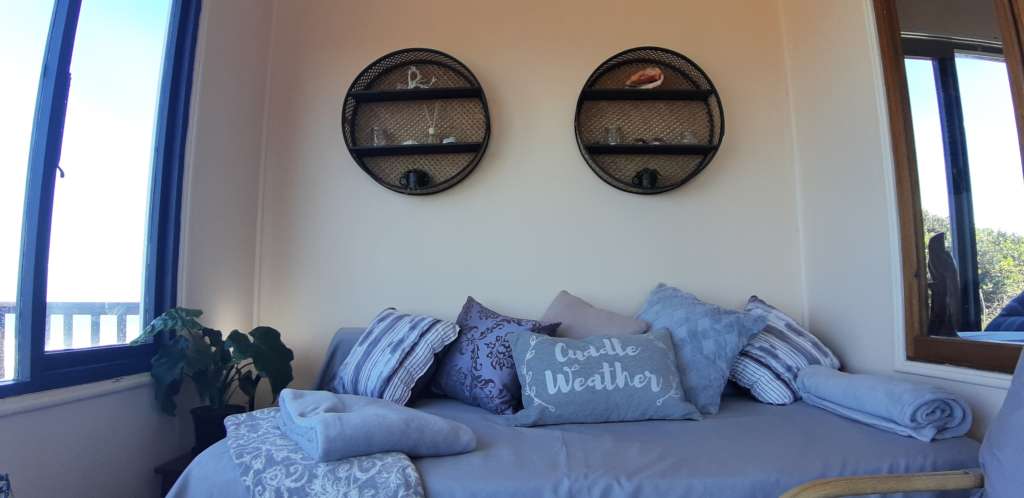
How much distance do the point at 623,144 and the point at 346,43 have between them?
1.54 meters

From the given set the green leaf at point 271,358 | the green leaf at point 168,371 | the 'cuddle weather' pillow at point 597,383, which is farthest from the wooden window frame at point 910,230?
the green leaf at point 168,371

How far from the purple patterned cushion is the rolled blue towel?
494 mm

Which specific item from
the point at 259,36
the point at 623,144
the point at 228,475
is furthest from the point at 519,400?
A: the point at 259,36

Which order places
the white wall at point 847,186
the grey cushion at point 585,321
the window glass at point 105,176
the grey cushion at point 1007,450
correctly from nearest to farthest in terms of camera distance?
1. the grey cushion at point 1007,450
2. the window glass at point 105,176
3. the white wall at point 847,186
4. the grey cushion at point 585,321

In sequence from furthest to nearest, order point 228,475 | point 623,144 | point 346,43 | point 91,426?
1. point 346,43
2. point 623,144
3. point 91,426
4. point 228,475

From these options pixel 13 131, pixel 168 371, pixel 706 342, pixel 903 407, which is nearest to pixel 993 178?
pixel 903 407

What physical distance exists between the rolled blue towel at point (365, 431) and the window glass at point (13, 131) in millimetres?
850

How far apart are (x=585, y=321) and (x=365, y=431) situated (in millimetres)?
1230

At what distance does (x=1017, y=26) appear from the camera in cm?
166

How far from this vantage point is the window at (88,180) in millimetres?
1628

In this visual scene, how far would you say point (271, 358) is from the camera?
2.22m

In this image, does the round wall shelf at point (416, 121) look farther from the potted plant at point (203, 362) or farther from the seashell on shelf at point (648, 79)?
the potted plant at point (203, 362)

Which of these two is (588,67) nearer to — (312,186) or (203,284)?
(312,186)

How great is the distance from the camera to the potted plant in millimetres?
2016
